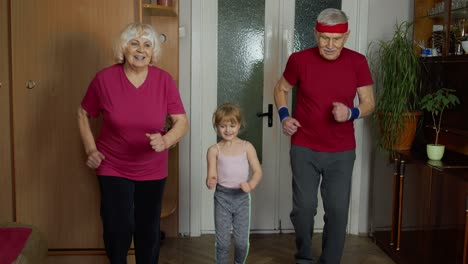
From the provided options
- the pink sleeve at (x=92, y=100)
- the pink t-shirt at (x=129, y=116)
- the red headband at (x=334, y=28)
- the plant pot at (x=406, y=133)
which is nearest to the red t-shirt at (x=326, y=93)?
the red headband at (x=334, y=28)

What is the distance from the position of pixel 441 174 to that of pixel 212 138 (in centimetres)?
172

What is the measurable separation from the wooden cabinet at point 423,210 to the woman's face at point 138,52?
1.72 m

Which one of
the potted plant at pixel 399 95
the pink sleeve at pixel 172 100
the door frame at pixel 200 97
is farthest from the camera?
the door frame at pixel 200 97

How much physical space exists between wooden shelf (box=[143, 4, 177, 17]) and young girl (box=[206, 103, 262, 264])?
1.00 meters

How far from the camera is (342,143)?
115 inches

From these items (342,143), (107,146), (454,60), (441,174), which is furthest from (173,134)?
(454,60)

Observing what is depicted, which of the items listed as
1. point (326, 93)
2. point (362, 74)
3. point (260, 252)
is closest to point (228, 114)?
point (326, 93)

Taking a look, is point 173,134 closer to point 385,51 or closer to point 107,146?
point 107,146

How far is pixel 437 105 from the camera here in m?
3.23

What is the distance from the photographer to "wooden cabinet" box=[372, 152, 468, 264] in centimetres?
274

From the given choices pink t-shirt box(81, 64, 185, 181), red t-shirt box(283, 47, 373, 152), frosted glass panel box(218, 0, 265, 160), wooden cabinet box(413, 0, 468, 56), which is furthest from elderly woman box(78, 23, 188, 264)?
wooden cabinet box(413, 0, 468, 56)

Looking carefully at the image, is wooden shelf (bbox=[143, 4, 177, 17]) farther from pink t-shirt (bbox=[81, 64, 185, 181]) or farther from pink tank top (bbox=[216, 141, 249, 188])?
pink tank top (bbox=[216, 141, 249, 188])

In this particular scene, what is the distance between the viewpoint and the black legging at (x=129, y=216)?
248 cm

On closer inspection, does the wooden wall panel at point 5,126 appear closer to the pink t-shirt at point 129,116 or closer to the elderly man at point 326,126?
the pink t-shirt at point 129,116
